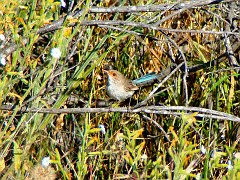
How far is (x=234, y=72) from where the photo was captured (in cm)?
467

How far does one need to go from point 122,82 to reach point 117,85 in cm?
18

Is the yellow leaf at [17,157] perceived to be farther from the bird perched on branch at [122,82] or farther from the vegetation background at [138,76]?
the bird perched on branch at [122,82]

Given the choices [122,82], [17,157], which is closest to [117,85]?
[122,82]

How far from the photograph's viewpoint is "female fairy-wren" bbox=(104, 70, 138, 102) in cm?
502

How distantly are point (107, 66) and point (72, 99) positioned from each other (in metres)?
0.54

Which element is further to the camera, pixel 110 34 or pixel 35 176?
pixel 110 34

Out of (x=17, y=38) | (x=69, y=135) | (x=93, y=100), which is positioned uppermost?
(x=17, y=38)

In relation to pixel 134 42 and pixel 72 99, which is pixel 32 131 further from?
pixel 134 42

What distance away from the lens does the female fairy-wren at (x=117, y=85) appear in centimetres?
502

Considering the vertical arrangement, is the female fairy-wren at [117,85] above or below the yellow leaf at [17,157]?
above

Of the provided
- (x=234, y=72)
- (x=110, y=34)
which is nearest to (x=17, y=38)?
(x=110, y=34)

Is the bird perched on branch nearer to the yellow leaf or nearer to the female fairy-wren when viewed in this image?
the female fairy-wren

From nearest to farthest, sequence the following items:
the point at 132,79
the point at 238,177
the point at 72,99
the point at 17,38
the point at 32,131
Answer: the point at 238,177
the point at 17,38
the point at 32,131
the point at 72,99
the point at 132,79

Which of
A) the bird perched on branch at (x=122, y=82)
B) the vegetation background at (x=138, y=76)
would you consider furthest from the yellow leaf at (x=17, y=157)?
the bird perched on branch at (x=122, y=82)
